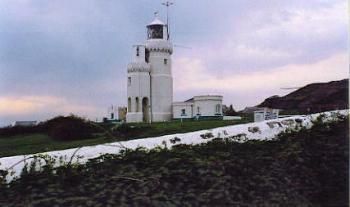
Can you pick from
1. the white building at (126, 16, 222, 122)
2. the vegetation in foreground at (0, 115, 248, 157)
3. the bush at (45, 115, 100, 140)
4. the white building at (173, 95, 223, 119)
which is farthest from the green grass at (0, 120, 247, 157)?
the white building at (173, 95, 223, 119)

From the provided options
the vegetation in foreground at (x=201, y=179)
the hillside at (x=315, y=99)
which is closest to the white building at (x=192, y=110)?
the hillside at (x=315, y=99)

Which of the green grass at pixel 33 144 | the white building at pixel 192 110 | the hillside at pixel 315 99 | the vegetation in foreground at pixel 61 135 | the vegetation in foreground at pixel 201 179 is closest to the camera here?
the vegetation in foreground at pixel 201 179

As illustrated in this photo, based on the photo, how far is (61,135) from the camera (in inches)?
310

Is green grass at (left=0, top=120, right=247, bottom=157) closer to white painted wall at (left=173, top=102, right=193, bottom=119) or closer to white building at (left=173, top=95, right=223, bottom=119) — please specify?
white building at (left=173, top=95, right=223, bottom=119)

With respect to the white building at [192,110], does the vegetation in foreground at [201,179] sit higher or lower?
lower

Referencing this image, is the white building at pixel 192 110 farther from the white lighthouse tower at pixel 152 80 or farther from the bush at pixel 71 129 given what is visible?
the bush at pixel 71 129

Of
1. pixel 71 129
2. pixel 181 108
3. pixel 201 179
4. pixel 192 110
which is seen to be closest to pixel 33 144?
pixel 71 129

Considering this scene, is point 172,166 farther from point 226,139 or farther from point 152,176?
point 226,139

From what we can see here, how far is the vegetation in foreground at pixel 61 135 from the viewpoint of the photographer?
700cm

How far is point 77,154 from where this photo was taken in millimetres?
5828

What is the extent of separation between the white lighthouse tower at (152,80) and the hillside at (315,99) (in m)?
6.82

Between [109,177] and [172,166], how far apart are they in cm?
63

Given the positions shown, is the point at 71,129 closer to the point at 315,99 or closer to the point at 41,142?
the point at 41,142

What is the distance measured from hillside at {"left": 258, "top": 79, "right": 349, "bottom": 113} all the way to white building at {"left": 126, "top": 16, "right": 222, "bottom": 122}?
168 inches
